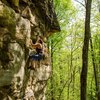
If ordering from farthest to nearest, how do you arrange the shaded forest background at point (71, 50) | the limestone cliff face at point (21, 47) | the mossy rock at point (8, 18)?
the shaded forest background at point (71, 50)
the limestone cliff face at point (21, 47)
the mossy rock at point (8, 18)

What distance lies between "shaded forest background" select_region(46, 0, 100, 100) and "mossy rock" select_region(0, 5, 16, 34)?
11107mm

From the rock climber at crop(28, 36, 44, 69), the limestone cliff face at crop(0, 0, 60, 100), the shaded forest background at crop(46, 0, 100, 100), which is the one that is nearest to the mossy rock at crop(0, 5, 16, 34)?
the limestone cliff face at crop(0, 0, 60, 100)

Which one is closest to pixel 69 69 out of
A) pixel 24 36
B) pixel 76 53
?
pixel 76 53

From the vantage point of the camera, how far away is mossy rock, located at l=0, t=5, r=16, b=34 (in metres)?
11.5

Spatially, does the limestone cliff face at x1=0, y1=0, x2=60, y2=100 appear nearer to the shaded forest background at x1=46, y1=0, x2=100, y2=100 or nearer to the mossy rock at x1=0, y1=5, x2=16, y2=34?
the mossy rock at x1=0, y1=5, x2=16, y2=34

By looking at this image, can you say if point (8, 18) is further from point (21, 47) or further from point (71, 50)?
point (71, 50)

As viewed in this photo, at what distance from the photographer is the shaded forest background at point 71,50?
2875 cm

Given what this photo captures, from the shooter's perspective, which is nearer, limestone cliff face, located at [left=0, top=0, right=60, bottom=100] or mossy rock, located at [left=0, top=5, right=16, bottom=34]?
mossy rock, located at [left=0, top=5, right=16, bottom=34]

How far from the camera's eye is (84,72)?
15.3m

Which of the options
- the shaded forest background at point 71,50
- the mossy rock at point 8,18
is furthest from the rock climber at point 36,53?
the shaded forest background at point 71,50

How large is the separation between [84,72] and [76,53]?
80.1ft

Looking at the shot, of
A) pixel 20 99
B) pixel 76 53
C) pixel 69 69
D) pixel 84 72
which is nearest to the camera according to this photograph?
pixel 20 99

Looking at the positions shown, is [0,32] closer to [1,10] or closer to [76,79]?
[1,10]

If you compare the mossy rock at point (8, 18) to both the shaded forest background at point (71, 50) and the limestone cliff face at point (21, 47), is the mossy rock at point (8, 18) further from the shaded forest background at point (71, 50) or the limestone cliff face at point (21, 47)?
the shaded forest background at point (71, 50)
